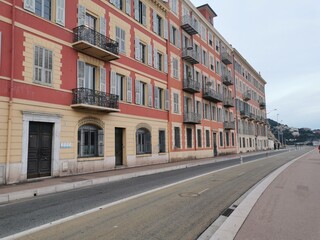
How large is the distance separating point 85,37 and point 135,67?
5.86 meters

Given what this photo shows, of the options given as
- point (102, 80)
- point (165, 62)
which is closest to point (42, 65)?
point (102, 80)

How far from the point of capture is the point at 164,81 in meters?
26.0

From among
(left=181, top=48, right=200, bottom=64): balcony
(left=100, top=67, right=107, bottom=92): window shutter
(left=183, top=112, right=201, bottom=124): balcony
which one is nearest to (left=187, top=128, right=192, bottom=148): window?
(left=183, top=112, right=201, bottom=124): balcony

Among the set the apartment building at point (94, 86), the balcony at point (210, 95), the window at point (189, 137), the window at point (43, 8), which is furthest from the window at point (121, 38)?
the balcony at point (210, 95)

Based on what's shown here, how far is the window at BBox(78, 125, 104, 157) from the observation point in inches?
663

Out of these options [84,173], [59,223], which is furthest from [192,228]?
[84,173]

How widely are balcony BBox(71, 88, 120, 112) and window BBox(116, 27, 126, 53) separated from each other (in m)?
4.20

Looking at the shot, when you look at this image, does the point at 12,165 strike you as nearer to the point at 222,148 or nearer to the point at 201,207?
the point at 201,207

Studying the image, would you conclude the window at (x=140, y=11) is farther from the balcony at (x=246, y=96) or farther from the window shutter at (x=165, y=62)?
the balcony at (x=246, y=96)

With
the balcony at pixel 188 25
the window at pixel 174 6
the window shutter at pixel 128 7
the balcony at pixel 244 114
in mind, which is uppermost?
the window at pixel 174 6

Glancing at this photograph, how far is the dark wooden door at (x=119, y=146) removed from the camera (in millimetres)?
20092

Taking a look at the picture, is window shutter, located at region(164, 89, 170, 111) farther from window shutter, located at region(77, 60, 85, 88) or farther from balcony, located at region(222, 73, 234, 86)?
balcony, located at region(222, 73, 234, 86)

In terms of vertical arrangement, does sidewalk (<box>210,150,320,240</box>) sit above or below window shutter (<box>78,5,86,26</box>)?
below

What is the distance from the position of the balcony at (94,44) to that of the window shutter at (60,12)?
0.94 meters
